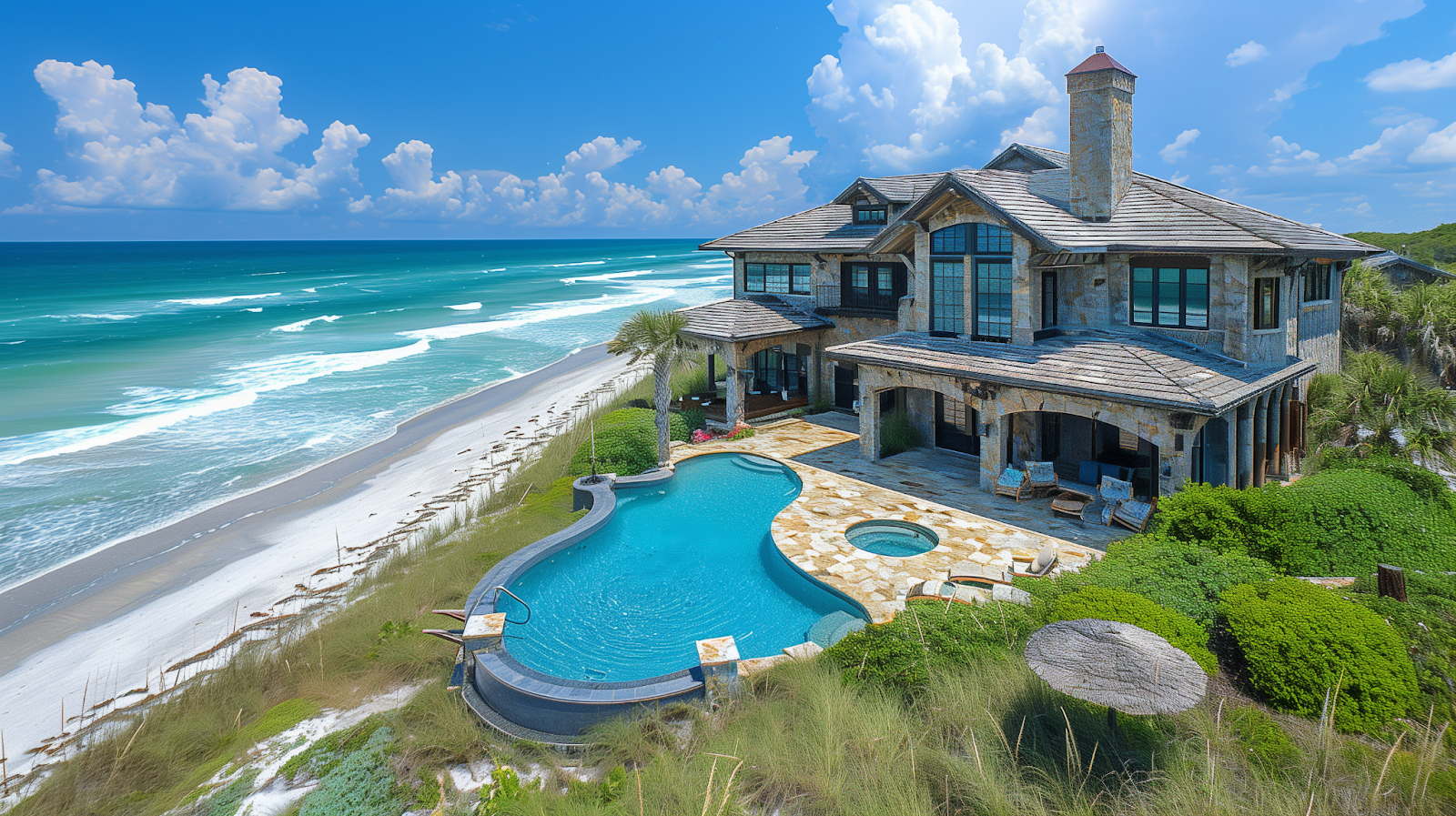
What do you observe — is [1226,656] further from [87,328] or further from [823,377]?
[87,328]

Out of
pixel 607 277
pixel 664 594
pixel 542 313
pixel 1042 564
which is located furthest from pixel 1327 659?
pixel 607 277

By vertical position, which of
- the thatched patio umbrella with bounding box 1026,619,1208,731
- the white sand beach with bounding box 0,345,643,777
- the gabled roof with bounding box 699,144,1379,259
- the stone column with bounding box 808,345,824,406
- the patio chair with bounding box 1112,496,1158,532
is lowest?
the white sand beach with bounding box 0,345,643,777

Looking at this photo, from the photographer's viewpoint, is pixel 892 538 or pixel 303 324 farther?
pixel 303 324

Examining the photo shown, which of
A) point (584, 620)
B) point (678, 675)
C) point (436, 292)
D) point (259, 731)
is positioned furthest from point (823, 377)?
point (436, 292)

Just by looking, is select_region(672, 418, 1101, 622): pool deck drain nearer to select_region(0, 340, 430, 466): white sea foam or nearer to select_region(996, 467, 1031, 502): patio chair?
select_region(996, 467, 1031, 502): patio chair

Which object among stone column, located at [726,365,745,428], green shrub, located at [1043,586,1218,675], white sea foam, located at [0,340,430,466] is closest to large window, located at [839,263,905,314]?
stone column, located at [726,365,745,428]

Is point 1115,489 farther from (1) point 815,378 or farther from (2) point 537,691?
(1) point 815,378
